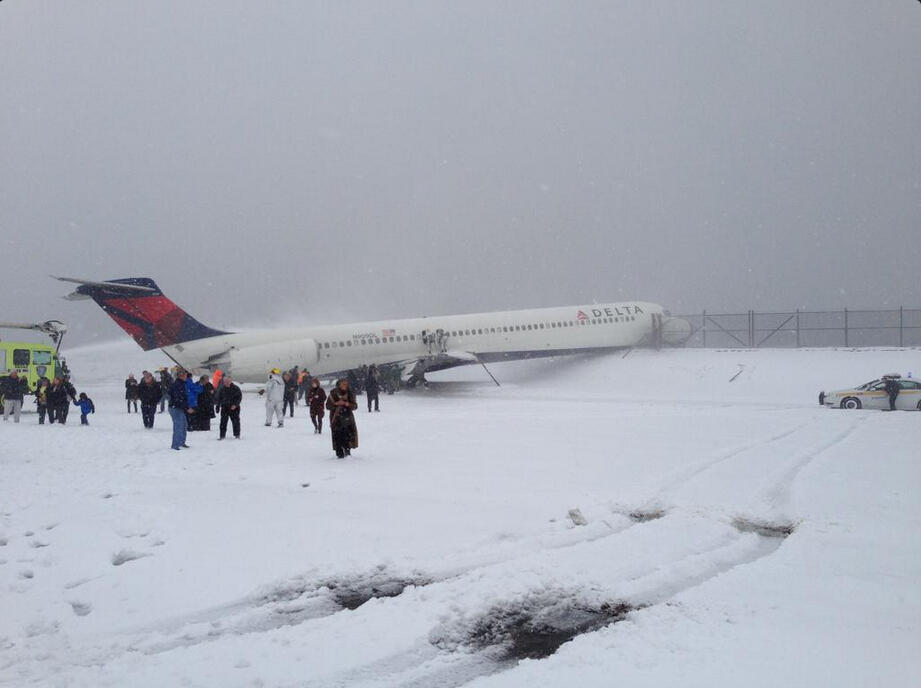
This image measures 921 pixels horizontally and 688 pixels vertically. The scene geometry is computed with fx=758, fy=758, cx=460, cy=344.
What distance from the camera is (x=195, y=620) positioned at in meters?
5.45

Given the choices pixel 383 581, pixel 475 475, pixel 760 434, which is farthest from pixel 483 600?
pixel 760 434

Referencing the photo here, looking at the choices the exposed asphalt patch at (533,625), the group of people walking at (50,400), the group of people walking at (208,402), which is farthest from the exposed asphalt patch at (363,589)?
the group of people walking at (50,400)

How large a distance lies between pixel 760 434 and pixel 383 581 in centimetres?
1115

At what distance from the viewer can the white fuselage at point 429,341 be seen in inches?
1252

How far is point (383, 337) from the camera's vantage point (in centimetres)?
3447

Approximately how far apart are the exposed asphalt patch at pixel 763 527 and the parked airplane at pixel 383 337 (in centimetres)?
2489

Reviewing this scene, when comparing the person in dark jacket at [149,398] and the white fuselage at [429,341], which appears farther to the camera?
the white fuselage at [429,341]

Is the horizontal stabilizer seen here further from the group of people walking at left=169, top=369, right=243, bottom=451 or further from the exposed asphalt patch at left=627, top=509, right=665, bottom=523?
the exposed asphalt patch at left=627, top=509, right=665, bottom=523

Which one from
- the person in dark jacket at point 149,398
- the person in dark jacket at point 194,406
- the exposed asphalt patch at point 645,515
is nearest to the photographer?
the exposed asphalt patch at point 645,515

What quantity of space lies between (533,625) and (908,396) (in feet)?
69.4

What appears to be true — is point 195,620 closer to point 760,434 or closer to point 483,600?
point 483,600

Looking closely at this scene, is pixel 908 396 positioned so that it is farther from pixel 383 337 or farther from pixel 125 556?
pixel 125 556

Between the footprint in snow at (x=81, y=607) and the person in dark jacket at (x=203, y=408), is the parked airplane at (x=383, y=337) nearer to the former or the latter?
the person in dark jacket at (x=203, y=408)

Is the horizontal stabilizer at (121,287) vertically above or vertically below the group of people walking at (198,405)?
above
